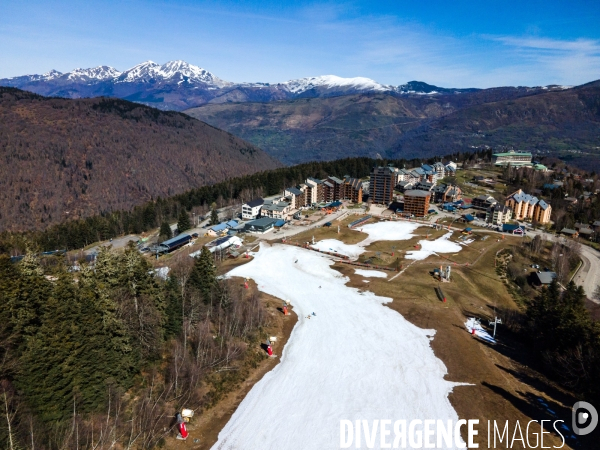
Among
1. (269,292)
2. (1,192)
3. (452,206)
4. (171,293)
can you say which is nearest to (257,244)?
(269,292)

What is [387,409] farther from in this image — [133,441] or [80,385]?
[80,385]

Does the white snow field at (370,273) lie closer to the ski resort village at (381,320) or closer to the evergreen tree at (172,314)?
the ski resort village at (381,320)

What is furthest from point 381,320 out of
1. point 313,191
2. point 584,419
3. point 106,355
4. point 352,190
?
point 352,190

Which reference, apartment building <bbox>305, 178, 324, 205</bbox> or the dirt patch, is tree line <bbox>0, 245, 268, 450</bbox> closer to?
the dirt patch

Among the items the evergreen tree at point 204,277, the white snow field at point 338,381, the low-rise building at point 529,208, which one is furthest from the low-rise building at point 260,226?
the low-rise building at point 529,208

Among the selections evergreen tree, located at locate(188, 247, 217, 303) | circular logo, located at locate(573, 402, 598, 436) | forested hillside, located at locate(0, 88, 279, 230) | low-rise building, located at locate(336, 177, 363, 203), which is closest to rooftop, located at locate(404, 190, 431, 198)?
low-rise building, located at locate(336, 177, 363, 203)

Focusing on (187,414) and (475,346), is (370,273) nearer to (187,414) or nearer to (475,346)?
(475,346)
